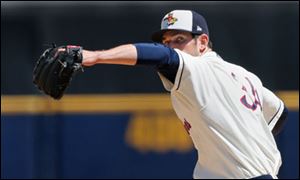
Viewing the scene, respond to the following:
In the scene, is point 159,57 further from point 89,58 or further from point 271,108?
point 271,108

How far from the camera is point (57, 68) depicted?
317 cm

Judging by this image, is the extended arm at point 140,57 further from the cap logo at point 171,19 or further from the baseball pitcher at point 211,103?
the cap logo at point 171,19

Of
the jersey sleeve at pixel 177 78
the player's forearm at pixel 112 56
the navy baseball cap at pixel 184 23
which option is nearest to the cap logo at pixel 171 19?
the navy baseball cap at pixel 184 23

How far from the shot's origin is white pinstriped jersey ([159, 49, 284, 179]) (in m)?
3.31

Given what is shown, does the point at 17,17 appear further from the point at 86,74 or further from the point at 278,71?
the point at 278,71

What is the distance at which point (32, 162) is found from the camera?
6680 millimetres

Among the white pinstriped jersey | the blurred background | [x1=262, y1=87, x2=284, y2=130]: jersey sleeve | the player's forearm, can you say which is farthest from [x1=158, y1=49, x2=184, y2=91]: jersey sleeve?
the blurred background

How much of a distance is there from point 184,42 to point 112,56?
0.55 meters

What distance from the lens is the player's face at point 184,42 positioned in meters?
3.54

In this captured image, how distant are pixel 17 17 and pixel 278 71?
7.03 feet

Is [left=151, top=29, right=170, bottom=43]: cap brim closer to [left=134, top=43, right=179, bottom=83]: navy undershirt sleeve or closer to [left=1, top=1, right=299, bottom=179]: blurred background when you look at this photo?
[left=134, top=43, right=179, bottom=83]: navy undershirt sleeve

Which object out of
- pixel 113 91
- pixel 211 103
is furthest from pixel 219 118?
pixel 113 91

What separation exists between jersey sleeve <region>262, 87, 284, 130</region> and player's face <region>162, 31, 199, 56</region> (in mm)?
548

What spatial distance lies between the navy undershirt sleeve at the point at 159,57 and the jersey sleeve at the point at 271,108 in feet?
2.73
